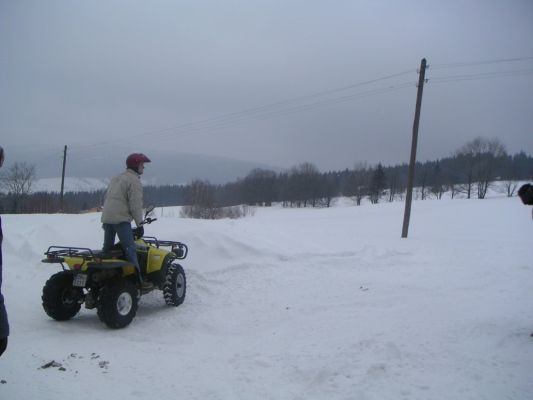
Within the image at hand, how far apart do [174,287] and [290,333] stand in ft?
7.24

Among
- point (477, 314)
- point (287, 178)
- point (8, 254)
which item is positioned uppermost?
point (287, 178)

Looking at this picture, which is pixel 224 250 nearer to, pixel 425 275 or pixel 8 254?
pixel 425 275

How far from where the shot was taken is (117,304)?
558 centimetres

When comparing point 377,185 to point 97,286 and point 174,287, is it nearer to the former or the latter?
point 174,287

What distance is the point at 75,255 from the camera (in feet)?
18.7

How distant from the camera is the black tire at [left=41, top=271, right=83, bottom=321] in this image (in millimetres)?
5824

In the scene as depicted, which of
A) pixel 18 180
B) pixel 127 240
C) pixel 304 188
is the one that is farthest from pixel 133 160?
pixel 304 188

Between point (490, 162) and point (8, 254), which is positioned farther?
point (490, 162)

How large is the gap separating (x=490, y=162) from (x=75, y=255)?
70013 millimetres

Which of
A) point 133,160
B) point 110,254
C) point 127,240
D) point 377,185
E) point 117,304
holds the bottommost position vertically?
point 117,304

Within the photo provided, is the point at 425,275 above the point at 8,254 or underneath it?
above

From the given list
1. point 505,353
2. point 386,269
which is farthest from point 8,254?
point 505,353

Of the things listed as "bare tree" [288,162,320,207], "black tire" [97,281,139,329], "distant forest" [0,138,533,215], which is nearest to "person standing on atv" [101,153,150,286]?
"black tire" [97,281,139,329]

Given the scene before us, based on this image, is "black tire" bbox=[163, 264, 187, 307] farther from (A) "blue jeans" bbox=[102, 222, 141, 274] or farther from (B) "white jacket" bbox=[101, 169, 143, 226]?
(B) "white jacket" bbox=[101, 169, 143, 226]
